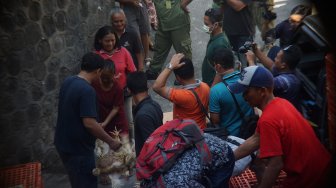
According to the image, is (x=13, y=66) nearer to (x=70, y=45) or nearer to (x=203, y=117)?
(x=70, y=45)

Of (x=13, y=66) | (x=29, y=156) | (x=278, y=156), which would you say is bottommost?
(x=29, y=156)

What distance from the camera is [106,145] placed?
5164mm

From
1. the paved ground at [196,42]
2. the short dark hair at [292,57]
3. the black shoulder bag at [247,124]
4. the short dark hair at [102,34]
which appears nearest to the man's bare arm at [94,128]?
the paved ground at [196,42]

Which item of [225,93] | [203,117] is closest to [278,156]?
[225,93]

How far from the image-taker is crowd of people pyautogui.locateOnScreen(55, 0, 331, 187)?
3.27 meters

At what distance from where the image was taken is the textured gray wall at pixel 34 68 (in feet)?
17.2

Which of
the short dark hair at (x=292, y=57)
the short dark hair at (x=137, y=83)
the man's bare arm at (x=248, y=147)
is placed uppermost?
the short dark hair at (x=292, y=57)

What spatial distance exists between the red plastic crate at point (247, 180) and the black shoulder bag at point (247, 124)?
405 mm

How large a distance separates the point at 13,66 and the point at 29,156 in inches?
49.5

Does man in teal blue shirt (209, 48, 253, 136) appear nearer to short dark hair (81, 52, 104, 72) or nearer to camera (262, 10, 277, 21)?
short dark hair (81, 52, 104, 72)

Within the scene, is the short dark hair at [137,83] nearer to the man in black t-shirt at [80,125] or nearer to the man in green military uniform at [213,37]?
the man in black t-shirt at [80,125]

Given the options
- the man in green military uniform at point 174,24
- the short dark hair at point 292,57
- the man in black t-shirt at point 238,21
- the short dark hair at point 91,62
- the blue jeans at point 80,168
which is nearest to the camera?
the short dark hair at point 91,62

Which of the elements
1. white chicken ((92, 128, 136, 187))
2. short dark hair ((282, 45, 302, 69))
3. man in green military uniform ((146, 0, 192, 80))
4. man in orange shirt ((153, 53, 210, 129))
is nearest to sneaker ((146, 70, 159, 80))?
man in green military uniform ((146, 0, 192, 80))

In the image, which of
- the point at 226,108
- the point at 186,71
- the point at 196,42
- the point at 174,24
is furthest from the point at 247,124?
the point at 196,42
